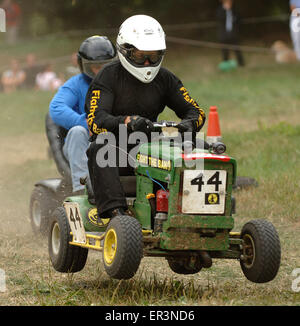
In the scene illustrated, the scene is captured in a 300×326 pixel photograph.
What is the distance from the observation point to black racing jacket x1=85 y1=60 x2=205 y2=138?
6.19m

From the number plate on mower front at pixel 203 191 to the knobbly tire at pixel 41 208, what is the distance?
3410 mm

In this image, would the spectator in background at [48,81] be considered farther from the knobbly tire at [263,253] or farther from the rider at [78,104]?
the knobbly tire at [263,253]

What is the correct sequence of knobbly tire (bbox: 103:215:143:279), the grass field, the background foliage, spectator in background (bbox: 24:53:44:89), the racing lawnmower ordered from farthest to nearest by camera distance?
spectator in background (bbox: 24:53:44:89)
the background foliage
the grass field
the racing lawnmower
knobbly tire (bbox: 103:215:143:279)

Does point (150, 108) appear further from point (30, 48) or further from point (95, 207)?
point (30, 48)

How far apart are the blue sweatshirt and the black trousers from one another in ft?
8.00

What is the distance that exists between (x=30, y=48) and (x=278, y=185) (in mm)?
21577

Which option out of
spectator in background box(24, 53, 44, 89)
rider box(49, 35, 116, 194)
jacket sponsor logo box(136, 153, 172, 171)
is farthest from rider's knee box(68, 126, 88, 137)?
spectator in background box(24, 53, 44, 89)

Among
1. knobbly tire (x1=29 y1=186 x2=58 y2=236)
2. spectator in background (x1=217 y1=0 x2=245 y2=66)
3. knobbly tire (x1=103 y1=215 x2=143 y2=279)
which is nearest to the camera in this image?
knobbly tire (x1=103 y1=215 x2=143 y2=279)

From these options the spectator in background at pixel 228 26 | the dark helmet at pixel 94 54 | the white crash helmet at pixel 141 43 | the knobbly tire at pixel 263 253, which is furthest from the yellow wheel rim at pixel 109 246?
the spectator in background at pixel 228 26

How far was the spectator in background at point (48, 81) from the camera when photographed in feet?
75.6

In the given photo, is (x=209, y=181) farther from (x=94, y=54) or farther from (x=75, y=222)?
(x=94, y=54)

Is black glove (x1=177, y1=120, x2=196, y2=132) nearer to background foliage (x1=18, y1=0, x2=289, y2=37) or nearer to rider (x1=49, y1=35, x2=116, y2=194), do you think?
rider (x1=49, y1=35, x2=116, y2=194)

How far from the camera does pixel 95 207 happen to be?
657cm

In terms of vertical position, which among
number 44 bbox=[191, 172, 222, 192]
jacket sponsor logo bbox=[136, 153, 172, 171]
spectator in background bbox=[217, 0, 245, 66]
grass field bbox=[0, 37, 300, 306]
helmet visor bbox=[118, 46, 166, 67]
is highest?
spectator in background bbox=[217, 0, 245, 66]
